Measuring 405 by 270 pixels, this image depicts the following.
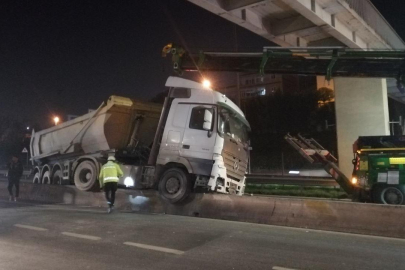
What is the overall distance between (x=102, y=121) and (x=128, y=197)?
2.54m

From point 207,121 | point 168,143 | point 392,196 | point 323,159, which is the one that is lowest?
point 392,196

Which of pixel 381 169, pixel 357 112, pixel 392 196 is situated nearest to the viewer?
pixel 392 196

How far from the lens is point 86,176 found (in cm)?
1301

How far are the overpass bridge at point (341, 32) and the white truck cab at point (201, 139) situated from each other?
285cm

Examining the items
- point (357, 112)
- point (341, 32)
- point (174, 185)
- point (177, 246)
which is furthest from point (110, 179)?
point (357, 112)

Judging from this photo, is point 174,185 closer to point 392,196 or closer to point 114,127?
point 114,127

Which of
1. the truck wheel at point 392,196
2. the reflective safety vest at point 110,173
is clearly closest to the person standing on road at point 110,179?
the reflective safety vest at point 110,173

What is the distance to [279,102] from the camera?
43281 mm

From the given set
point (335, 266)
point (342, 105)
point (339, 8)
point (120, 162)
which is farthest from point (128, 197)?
point (342, 105)

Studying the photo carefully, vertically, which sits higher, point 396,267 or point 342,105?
point 342,105

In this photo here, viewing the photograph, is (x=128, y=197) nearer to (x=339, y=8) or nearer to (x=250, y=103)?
(x=339, y=8)

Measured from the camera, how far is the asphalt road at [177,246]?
572 centimetres

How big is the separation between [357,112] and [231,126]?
8.45 meters

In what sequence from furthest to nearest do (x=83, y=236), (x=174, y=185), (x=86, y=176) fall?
(x=86, y=176) < (x=174, y=185) < (x=83, y=236)
